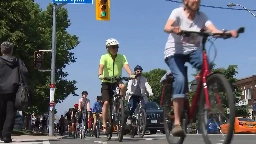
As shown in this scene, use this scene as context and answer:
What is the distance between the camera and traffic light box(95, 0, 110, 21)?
19.4 m

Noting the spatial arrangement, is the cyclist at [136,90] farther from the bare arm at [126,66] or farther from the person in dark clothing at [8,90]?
the person in dark clothing at [8,90]

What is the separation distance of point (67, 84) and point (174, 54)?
51.5 metres

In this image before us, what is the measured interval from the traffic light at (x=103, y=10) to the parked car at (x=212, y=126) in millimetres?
13853

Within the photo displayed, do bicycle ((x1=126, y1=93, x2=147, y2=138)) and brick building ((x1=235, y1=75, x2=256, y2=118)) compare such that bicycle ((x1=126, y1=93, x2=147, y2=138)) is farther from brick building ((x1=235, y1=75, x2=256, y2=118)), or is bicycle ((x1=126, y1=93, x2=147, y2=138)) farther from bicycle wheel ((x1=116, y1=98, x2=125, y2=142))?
brick building ((x1=235, y1=75, x2=256, y2=118))

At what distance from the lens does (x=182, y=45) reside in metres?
6.32

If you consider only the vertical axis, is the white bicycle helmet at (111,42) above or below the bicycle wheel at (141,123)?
above

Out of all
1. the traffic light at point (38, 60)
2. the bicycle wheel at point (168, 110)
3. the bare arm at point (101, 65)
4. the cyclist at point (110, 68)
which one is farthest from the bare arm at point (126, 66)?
the traffic light at point (38, 60)

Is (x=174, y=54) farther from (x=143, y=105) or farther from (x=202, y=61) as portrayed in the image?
(x=143, y=105)

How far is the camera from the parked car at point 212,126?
554cm

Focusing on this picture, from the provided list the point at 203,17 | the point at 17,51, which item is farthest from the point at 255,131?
the point at 203,17

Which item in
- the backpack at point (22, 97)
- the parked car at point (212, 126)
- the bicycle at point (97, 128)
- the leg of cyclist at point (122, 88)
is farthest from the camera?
the bicycle at point (97, 128)

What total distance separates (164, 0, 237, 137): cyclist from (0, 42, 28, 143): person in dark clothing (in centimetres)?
430

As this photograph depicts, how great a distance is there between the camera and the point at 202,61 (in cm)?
581

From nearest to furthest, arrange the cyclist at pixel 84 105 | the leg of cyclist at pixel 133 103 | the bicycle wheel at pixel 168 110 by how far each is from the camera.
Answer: the bicycle wheel at pixel 168 110 → the leg of cyclist at pixel 133 103 → the cyclist at pixel 84 105
